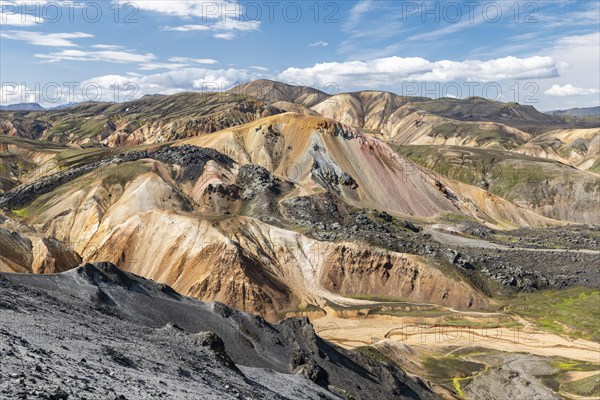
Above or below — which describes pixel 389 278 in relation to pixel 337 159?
below

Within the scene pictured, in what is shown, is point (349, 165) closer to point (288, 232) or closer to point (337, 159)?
point (337, 159)

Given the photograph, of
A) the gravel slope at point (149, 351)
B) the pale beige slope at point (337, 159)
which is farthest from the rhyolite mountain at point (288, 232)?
the gravel slope at point (149, 351)

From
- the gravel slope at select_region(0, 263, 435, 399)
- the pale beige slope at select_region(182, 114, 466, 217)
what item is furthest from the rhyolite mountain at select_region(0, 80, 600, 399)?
the gravel slope at select_region(0, 263, 435, 399)

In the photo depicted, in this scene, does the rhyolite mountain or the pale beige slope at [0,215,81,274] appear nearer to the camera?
the pale beige slope at [0,215,81,274]

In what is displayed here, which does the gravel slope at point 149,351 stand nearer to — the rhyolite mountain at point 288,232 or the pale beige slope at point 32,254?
the rhyolite mountain at point 288,232

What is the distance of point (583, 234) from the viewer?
109 meters

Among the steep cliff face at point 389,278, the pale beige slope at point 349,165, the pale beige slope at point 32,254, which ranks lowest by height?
the steep cliff face at point 389,278

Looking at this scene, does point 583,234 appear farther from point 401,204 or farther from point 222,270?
point 222,270

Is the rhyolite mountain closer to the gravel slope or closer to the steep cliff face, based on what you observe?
the steep cliff face

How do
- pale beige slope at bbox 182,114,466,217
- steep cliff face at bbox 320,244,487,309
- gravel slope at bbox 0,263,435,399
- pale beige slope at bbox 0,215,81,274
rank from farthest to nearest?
1. pale beige slope at bbox 182,114,466,217
2. steep cliff face at bbox 320,244,487,309
3. pale beige slope at bbox 0,215,81,274
4. gravel slope at bbox 0,263,435,399

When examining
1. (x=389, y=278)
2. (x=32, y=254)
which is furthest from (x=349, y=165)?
(x=32, y=254)

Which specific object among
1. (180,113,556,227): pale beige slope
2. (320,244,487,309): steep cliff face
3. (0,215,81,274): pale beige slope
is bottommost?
(320,244,487,309): steep cliff face

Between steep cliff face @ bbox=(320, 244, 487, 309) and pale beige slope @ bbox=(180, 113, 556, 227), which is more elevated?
pale beige slope @ bbox=(180, 113, 556, 227)

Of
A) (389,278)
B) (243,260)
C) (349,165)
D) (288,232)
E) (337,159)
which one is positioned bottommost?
(389,278)
